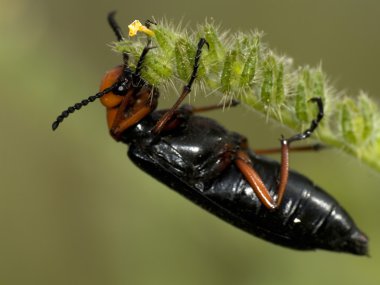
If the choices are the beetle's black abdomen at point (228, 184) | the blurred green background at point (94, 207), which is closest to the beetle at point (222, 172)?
the beetle's black abdomen at point (228, 184)

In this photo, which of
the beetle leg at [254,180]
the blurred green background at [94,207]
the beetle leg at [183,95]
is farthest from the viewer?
the blurred green background at [94,207]

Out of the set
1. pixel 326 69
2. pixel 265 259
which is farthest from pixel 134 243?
pixel 326 69

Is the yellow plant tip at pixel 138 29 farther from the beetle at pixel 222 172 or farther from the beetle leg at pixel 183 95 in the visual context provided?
the beetle at pixel 222 172

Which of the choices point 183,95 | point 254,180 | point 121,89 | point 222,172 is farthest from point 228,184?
point 121,89

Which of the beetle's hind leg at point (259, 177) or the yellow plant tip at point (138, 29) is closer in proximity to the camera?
the yellow plant tip at point (138, 29)

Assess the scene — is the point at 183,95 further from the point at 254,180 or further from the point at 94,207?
the point at 94,207

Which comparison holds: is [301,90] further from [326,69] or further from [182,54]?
[326,69]
